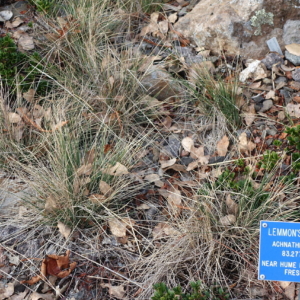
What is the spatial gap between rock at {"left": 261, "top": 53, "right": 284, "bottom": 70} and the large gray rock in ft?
0.34

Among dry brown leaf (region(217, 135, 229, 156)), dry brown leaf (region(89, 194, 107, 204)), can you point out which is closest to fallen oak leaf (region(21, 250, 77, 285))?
dry brown leaf (region(89, 194, 107, 204))

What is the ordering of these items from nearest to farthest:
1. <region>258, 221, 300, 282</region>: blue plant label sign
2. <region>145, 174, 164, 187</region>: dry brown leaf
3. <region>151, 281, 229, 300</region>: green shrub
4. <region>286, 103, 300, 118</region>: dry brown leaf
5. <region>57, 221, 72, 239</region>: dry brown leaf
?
1. <region>258, 221, 300, 282</region>: blue plant label sign
2. <region>151, 281, 229, 300</region>: green shrub
3. <region>57, 221, 72, 239</region>: dry brown leaf
4. <region>145, 174, 164, 187</region>: dry brown leaf
5. <region>286, 103, 300, 118</region>: dry brown leaf

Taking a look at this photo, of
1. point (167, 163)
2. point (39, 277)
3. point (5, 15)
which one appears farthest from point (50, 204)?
point (5, 15)

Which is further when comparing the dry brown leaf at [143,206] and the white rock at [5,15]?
the white rock at [5,15]

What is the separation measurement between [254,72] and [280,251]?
6.78ft

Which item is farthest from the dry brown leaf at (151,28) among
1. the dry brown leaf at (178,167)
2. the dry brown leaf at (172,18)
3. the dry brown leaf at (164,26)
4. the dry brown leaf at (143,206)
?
the dry brown leaf at (143,206)

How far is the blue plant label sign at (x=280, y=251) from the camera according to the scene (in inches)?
85.1

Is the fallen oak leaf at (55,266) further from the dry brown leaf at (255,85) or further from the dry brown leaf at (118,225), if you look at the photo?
the dry brown leaf at (255,85)

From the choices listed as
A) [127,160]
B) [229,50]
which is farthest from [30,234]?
[229,50]

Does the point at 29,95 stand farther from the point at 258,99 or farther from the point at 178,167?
the point at 258,99

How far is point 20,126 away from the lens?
3541mm

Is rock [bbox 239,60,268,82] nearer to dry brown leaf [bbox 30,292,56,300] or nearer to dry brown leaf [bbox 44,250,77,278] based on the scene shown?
dry brown leaf [bbox 44,250,77,278]

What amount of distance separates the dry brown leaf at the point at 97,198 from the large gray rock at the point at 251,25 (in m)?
1.81

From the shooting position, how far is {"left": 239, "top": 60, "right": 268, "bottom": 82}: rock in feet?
12.7
